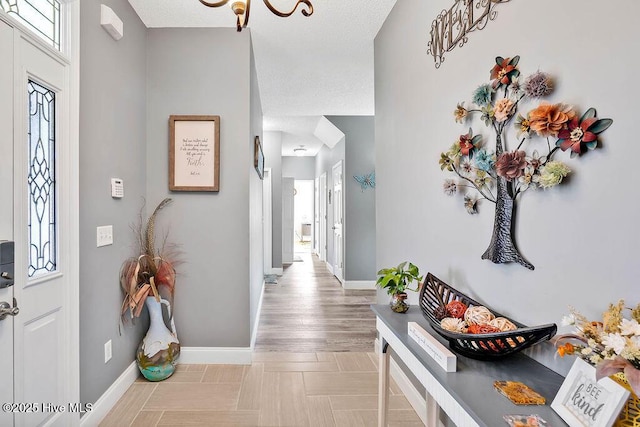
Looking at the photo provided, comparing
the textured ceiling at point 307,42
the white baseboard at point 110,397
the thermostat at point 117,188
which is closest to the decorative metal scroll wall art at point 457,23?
the textured ceiling at point 307,42

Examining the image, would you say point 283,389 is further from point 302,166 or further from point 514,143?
point 302,166

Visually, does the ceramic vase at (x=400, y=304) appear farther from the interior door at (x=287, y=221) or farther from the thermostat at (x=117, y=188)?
the interior door at (x=287, y=221)

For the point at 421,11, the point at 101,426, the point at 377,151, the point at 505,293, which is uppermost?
the point at 421,11

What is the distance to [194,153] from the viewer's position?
2791 mm

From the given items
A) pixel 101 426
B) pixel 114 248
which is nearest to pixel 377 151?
pixel 114 248

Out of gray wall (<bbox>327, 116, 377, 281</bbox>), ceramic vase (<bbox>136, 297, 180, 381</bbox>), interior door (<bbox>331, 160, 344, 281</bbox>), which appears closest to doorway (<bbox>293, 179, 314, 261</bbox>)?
interior door (<bbox>331, 160, 344, 281</bbox>)

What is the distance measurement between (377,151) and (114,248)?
2.15 metres

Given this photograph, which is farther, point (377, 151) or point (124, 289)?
point (377, 151)

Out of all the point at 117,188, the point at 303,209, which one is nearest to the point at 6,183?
the point at 117,188

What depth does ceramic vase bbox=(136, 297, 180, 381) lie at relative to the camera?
2508 mm

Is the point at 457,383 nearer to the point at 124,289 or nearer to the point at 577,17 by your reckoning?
the point at 577,17

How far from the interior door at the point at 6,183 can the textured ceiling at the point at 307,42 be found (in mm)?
1349

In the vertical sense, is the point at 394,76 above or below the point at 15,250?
above

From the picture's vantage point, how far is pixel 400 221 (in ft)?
8.14
